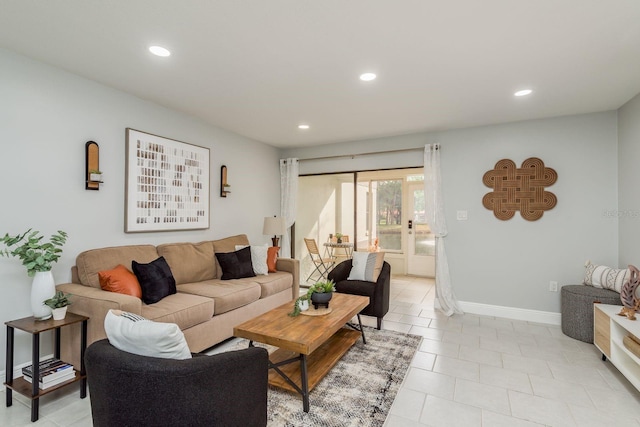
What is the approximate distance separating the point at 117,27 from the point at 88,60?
72 centimetres

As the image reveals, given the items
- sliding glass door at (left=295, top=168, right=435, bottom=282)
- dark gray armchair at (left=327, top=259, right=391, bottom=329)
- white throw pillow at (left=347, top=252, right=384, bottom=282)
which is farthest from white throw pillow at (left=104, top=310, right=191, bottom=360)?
sliding glass door at (left=295, top=168, right=435, bottom=282)

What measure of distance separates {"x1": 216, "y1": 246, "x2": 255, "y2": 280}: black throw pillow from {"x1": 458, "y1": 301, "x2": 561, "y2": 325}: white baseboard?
2933 mm

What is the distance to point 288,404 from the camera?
2.19 metres

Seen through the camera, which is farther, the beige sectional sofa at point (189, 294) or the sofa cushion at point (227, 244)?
the sofa cushion at point (227, 244)

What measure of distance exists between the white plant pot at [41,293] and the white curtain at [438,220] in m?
4.20

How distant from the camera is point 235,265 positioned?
387 centimetres

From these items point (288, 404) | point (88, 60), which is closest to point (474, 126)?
point (288, 404)

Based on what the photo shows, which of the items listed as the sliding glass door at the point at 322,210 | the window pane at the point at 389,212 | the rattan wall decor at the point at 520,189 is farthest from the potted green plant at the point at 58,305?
the window pane at the point at 389,212

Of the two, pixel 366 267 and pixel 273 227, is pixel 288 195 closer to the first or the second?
pixel 273 227

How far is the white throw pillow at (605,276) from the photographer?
315 cm

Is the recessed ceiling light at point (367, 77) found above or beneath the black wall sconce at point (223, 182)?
above

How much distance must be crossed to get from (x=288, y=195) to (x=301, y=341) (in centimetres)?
373

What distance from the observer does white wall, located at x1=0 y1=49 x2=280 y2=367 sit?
95.8 inches

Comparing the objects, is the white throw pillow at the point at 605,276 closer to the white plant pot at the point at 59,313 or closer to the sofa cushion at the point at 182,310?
the sofa cushion at the point at 182,310
